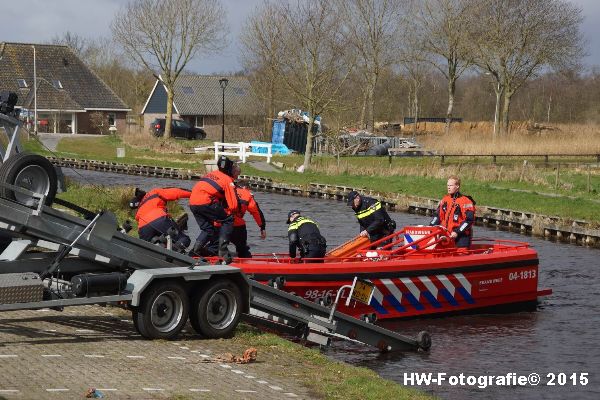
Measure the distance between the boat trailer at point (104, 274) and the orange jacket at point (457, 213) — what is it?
5.74 meters

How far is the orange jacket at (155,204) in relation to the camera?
16.9 metres

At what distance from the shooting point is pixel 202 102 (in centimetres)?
9144

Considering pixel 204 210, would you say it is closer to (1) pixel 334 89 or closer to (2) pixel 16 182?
(2) pixel 16 182

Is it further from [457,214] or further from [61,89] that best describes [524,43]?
[457,214]

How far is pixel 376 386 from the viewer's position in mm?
11203

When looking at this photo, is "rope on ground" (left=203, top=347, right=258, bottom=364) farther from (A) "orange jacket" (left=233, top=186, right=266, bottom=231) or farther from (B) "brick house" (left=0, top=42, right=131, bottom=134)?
(B) "brick house" (left=0, top=42, right=131, bottom=134)

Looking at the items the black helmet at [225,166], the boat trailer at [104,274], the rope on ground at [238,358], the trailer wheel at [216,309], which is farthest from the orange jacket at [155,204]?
the rope on ground at [238,358]

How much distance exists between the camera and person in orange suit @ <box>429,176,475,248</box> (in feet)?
60.5

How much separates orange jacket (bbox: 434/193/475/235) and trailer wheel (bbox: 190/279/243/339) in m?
6.56

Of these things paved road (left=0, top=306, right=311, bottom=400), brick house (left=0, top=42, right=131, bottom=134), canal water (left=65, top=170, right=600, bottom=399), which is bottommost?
canal water (left=65, top=170, right=600, bottom=399)

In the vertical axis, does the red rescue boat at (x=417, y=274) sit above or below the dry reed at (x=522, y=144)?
below

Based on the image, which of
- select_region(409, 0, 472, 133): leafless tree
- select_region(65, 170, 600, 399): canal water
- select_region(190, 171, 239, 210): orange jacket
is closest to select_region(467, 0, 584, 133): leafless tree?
select_region(409, 0, 472, 133): leafless tree

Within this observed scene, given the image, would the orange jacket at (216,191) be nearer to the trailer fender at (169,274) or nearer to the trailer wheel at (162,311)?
the trailer fender at (169,274)

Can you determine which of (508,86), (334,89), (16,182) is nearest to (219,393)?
(16,182)
